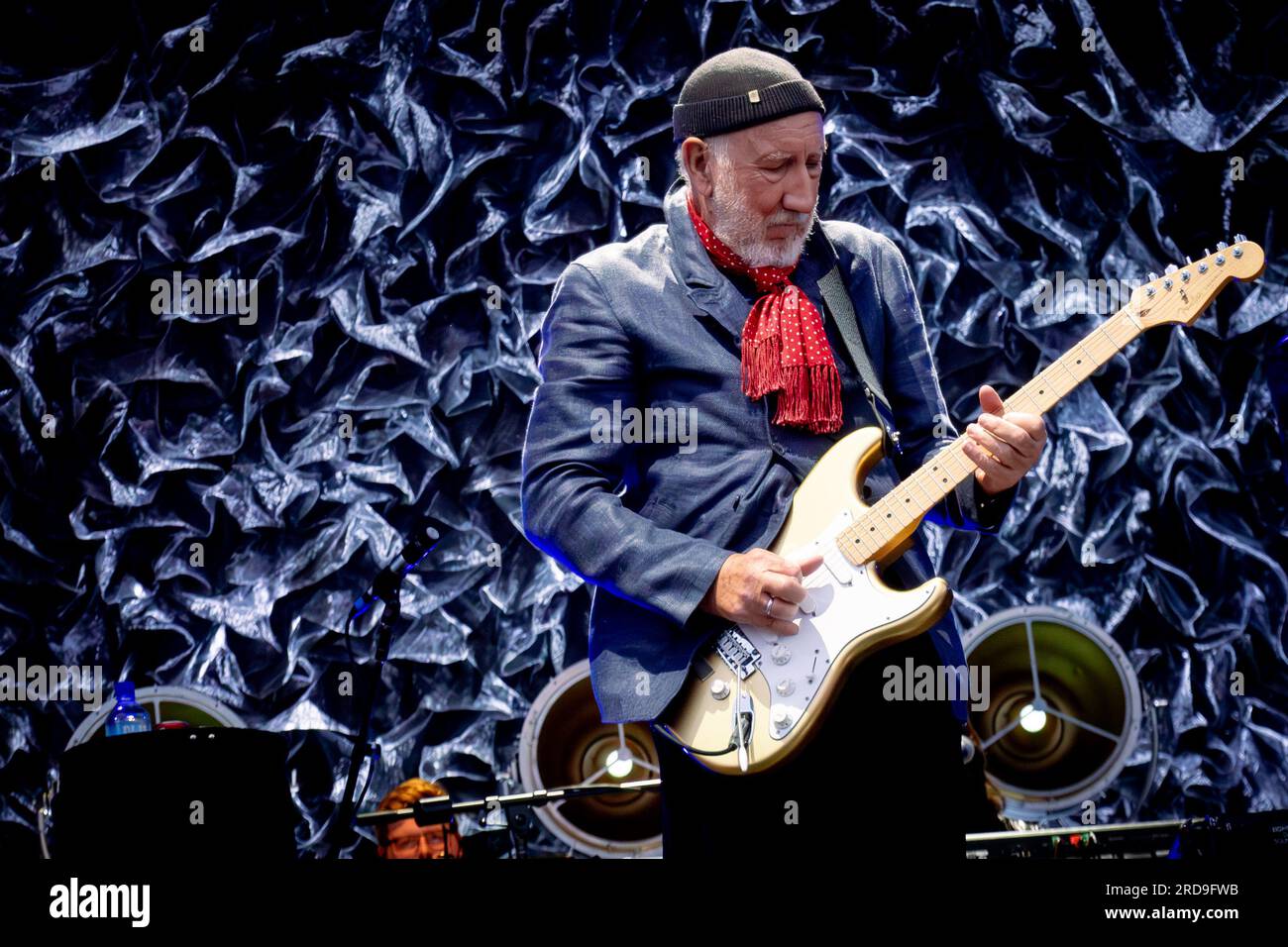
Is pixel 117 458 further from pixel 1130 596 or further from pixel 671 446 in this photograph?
pixel 1130 596

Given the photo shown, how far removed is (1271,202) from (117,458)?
15.0 ft

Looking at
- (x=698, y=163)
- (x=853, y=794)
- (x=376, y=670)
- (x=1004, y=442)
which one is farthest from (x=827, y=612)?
(x=376, y=670)

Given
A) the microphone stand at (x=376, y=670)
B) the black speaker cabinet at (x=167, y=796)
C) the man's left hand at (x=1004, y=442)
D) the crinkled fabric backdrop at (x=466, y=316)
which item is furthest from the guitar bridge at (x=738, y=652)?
the crinkled fabric backdrop at (x=466, y=316)

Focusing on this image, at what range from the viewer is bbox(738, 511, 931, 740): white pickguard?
1.82 metres

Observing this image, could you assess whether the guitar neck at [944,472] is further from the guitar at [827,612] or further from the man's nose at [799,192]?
the man's nose at [799,192]

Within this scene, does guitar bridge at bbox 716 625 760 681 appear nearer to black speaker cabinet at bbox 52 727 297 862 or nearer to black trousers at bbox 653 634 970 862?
black trousers at bbox 653 634 970 862

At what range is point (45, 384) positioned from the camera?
16.0ft

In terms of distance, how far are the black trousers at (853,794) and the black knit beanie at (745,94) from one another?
87 cm

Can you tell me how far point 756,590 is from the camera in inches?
70.8

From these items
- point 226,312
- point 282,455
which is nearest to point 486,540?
point 282,455

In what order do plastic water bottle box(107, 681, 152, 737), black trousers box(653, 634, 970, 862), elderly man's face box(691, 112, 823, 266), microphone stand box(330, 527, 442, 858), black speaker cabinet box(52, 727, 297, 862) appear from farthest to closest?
1. plastic water bottle box(107, 681, 152, 737)
2. microphone stand box(330, 527, 442, 858)
3. black speaker cabinet box(52, 727, 297, 862)
4. elderly man's face box(691, 112, 823, 266)
5. black trousers box(653, 634, 970, 862)

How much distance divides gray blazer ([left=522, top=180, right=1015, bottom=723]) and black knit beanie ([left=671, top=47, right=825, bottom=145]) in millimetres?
195

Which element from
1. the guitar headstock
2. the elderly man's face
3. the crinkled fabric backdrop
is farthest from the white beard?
the crinkled fabric backdrop
